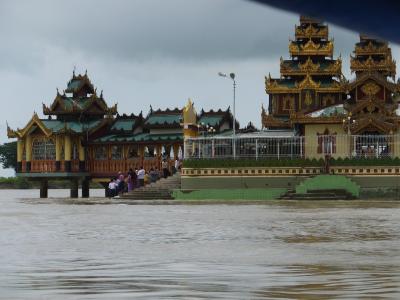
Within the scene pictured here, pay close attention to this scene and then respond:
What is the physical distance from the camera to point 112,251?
14281 mm

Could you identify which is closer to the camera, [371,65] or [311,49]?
[371,65]

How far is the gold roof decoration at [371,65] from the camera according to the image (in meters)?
64.1

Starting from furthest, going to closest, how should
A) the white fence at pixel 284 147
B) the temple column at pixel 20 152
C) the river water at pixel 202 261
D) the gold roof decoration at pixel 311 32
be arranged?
the gold roof decoration at pixel 311 32
the temple column at pixel 20 152
the white fence at pixel 284 147
the river water at pixel 202 261

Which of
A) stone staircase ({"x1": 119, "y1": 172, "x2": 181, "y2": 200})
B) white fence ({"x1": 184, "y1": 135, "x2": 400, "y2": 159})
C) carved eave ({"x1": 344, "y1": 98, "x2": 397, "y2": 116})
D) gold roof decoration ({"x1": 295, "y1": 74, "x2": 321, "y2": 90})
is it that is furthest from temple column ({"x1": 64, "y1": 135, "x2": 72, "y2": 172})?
carved eave ({"x1": 344, "y1": 98, "x2": 397, "y2": 116})

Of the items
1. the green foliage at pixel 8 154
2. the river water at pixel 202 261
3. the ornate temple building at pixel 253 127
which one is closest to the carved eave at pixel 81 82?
the ornate temple building at pixel 253 127

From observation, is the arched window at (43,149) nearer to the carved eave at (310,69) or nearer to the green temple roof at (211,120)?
the green temple roof at (211,120)

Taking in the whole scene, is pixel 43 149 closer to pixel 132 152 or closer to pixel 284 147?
pixel 132 152

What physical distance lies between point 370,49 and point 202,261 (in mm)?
54660

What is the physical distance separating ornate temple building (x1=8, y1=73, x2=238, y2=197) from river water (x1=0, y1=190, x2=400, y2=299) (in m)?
37.2

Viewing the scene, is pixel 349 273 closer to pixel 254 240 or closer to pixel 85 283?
pixel 85 283

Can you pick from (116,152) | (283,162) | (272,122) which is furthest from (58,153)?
(283,162)

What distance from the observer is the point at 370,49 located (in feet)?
213

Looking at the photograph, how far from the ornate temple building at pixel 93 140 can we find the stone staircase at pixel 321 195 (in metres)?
14.3

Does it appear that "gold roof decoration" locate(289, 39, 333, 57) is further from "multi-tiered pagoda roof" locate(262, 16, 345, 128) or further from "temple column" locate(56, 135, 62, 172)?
"temple column" locate(56, 135, 62, 172)
